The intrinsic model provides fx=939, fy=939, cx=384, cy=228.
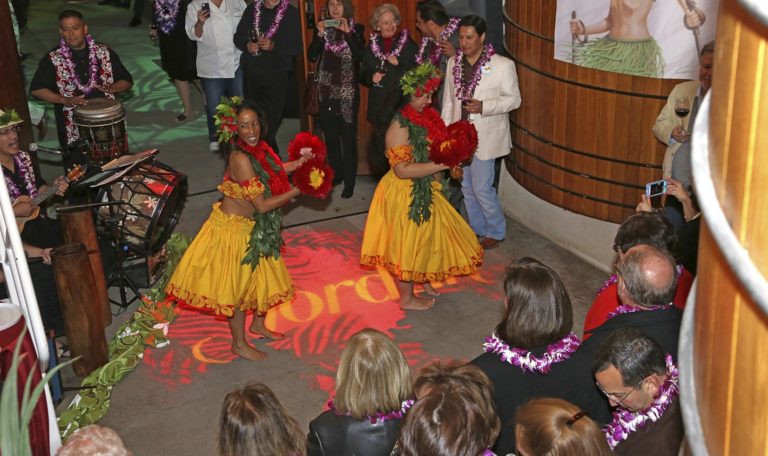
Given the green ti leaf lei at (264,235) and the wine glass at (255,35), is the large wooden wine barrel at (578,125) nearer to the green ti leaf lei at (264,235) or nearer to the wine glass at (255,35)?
the wine glass at (255,35)

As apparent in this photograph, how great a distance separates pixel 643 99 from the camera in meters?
6.79

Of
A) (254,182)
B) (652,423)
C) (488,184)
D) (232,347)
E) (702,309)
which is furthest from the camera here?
(488,184)

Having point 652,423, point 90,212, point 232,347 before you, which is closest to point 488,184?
point 232,347

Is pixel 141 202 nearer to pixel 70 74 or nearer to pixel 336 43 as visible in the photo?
pixel 70 74

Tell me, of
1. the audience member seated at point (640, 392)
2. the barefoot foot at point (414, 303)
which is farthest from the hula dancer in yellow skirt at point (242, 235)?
the audience member seated at point (640, 392)

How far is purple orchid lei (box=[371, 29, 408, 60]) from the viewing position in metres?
8.17

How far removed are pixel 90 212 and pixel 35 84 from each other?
237cm

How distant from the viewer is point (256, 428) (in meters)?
3.29

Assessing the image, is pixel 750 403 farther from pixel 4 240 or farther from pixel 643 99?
pixel 643 99

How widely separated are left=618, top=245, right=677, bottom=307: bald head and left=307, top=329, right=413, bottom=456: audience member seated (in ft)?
3.77

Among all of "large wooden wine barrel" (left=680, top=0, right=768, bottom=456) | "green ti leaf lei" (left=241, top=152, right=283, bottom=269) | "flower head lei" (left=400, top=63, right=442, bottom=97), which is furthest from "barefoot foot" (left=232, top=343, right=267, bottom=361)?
"large wooden wine barrel" (left=680, top=0, right=768, bottom=456)

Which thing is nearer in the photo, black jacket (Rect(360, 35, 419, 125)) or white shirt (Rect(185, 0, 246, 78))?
black jacket (Rect(360, 35, 419, 125))

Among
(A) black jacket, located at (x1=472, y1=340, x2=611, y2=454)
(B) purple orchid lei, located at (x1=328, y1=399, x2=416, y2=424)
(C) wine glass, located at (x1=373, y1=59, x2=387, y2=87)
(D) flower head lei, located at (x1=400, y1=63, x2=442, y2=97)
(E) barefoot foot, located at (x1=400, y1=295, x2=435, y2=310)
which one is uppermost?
(D) flower head lei, located at (x1=400, y1=63, x2=442, y2=97)

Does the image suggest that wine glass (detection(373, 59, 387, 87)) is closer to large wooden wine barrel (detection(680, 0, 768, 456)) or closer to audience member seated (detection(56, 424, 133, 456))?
audience member seated (detection(56, 424, 133, 456))
